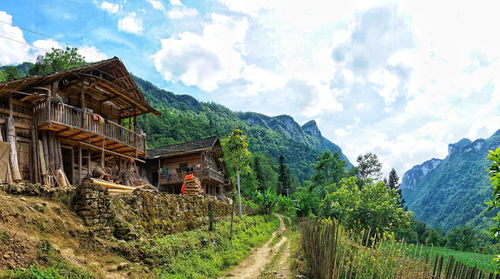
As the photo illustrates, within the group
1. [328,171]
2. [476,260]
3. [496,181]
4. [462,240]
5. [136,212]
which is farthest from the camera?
[328,171]

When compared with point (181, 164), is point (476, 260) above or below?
below

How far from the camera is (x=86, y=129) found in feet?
50.6

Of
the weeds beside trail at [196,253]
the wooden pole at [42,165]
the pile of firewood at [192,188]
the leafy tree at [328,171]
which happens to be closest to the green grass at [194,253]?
the weeds beside trail at [196,253]

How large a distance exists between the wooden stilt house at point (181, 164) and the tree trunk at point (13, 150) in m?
→ 15.8

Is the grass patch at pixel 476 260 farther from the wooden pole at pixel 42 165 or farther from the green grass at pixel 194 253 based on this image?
the wooden pole at pixel 42 165

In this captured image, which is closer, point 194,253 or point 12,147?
point 194,253

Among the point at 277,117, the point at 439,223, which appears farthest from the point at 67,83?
the point at 277,117

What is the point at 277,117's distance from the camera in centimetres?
19138

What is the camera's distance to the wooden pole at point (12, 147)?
11977mm

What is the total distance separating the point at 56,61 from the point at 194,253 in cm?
2772

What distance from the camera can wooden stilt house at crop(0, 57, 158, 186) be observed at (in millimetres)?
13195

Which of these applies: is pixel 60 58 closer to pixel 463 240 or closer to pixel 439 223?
pixel 463 240

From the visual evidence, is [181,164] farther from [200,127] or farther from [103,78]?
[200,127]

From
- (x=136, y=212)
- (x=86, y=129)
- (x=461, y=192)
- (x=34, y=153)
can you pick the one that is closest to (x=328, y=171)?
(x=86, y=129)
